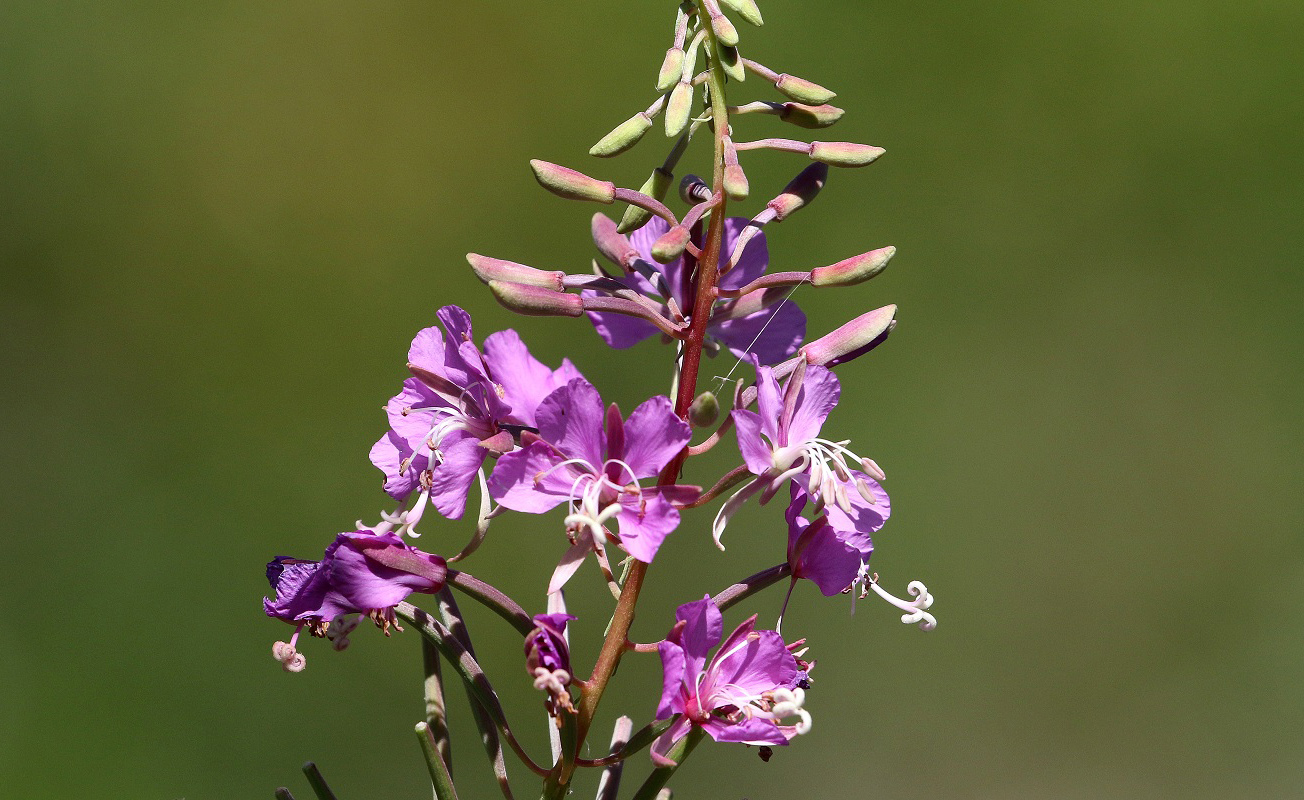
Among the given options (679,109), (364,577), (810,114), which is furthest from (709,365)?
(364,577)

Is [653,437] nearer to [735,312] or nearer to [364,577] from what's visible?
[735,312]

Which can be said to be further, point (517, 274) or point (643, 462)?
point (517, 274)

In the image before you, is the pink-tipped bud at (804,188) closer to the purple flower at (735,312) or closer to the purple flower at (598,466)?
the purple flower at (735,312)

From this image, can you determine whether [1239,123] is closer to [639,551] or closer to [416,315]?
[416,315]

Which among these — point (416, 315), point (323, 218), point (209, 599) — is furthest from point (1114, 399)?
point (209, 599)

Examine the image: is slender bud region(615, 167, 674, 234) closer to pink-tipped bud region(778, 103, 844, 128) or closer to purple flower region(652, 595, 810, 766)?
pink-tipped bud region(778, 103, 844, 128)

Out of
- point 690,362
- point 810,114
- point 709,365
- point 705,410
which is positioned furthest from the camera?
point 709,365

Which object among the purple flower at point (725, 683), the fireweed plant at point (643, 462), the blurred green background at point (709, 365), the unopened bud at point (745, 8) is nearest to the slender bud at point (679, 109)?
the fireweed plant at point (643, 462)
